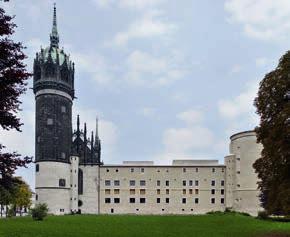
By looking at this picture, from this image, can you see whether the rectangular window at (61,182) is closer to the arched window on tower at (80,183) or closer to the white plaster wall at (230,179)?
the arched window on tower at (80,183)

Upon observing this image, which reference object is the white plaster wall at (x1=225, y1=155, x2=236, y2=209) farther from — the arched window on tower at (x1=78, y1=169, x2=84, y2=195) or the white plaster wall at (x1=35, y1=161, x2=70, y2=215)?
the white plaster wall at (x1=35, y1=161, x2=70, y2=215)

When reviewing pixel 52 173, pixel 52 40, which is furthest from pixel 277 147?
pixel 52 40

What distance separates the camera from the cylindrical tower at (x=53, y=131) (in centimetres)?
9462

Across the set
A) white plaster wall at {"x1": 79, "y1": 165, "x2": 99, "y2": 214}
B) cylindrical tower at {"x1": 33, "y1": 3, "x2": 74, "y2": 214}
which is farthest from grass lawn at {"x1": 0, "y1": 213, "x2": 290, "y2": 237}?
white plaster wall at {"x1": 79, "y1": 165, "x2": 99, "y2": 214}

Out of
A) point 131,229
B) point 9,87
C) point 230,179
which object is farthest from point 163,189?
point 9,87

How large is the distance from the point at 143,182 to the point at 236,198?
69.9ft

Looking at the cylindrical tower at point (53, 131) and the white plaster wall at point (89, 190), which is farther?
the white plaster wall at point (89, 190)

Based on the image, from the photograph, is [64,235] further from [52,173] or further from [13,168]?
[52,173]

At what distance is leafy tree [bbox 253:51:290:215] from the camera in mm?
25797

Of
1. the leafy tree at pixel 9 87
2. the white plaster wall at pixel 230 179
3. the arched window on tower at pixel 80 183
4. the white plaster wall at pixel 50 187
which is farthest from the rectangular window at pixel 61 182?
the leafy tree at pixel 9 87

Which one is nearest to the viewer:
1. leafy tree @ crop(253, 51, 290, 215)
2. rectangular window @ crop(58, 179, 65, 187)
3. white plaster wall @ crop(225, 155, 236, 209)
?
leafy tree @ crop(253, 51, 290, 215)

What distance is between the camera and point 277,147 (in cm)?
2614

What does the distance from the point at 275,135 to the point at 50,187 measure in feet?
245

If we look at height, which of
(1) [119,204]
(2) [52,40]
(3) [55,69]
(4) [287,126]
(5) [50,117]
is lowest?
(1) [119,204]
